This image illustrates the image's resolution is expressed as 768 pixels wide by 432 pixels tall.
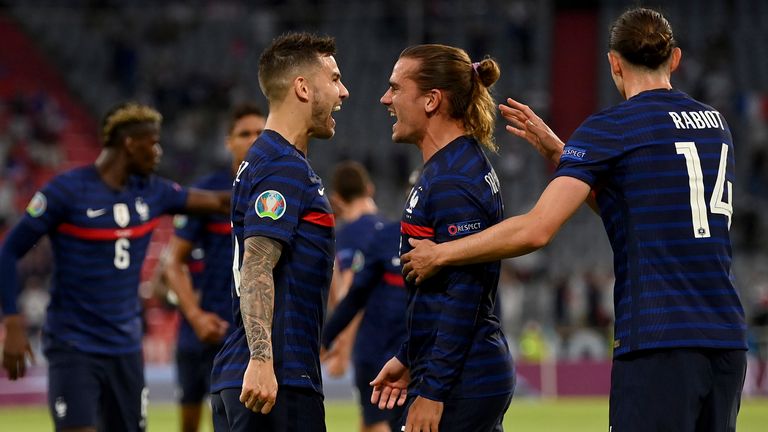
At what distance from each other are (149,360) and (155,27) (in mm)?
11033

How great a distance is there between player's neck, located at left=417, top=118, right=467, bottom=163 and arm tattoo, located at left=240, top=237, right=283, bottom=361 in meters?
0.90

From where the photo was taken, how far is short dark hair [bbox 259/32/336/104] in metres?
5.11

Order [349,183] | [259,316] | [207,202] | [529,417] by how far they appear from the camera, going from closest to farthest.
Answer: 1. [259,316]
2. [207,202]
3. [349,183]
4. [529,417]

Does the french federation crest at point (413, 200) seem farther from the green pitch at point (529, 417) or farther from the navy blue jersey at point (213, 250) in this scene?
the green pitch at point (529, 417)

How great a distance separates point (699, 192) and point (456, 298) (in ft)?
3.52

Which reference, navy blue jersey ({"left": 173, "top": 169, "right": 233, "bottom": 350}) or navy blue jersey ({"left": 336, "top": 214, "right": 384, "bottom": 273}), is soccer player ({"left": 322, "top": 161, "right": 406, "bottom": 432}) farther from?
navy blue jersey ({"left": 173, "top": 169, "right": 233, "bottom": 350})

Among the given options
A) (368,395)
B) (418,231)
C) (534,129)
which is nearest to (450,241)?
(418,231)

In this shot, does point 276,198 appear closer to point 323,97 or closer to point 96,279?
point 323,97

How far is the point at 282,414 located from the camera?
4789 mm

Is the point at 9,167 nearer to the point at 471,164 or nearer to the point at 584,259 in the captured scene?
the point at 584,259

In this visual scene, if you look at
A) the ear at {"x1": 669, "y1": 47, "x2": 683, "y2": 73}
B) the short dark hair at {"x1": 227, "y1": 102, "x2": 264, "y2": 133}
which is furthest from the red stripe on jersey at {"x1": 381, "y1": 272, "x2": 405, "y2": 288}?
the ear at {"x1": 669, "y1": 47, "x2": 683, "y2": 73}

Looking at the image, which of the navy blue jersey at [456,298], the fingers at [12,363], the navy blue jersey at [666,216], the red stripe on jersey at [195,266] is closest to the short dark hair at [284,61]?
the navy blue jersey at [456,298]

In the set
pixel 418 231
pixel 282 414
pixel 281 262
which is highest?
pixel 418 231

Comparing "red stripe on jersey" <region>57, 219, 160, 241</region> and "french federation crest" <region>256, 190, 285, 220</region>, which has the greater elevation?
"red stripe on jersey" <region>57, 219, 160, 241</region>
